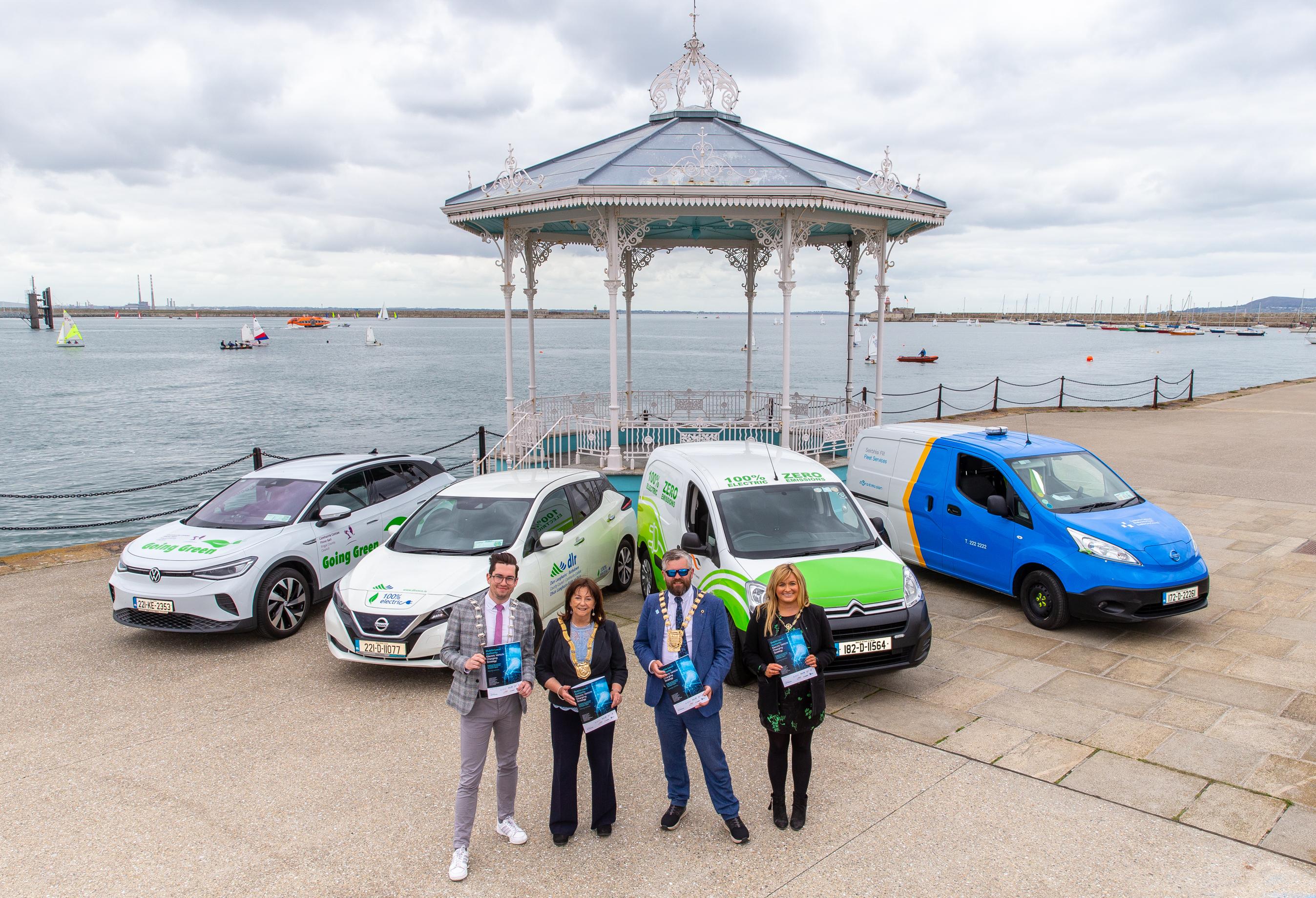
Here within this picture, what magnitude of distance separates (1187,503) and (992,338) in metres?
193

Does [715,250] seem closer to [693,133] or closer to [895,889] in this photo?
[693,133]

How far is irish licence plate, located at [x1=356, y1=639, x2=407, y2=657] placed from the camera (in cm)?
673

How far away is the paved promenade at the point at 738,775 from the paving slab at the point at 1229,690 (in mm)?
23

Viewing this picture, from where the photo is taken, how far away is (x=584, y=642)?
4301 millimetres

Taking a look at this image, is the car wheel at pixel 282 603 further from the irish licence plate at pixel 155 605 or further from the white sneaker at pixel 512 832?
the white sneaker at pixel 512 832

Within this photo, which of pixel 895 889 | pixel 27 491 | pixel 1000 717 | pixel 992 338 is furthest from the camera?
pixel 992 338

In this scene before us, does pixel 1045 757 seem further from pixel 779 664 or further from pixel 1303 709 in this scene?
pixel 779 664

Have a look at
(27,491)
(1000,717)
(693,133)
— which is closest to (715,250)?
(693,133)

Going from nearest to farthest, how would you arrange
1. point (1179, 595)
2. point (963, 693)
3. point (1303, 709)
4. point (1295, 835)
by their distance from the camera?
point (1295, 835), point (1303, 709), point (963, 693), point (1179, 595)

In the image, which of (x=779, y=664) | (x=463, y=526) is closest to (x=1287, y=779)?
(x=779, y=664)

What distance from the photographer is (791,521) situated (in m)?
7.57

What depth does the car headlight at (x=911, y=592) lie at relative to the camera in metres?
6.59

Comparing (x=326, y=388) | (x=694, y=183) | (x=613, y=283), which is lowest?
(x=326, y=388)

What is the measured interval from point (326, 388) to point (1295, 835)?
221 ft
